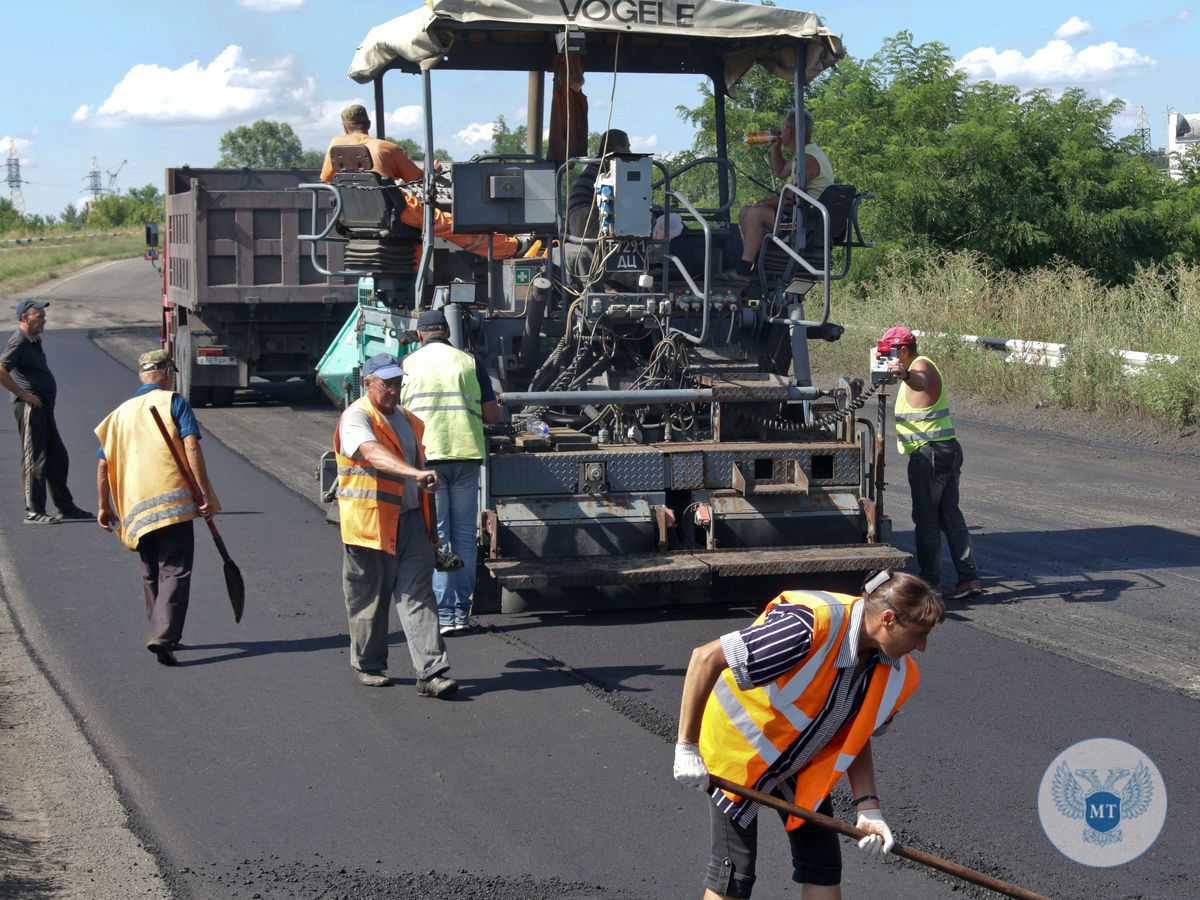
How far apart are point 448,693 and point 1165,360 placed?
10.5 m

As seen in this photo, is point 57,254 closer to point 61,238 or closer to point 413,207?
point 61,238

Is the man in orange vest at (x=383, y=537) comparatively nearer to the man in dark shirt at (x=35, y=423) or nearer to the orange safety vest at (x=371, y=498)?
the orange safety vest at (x=371, y=498)

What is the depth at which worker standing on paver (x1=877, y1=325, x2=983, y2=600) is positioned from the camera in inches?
340

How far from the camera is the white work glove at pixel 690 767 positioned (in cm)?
369

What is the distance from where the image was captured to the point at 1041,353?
1697cm

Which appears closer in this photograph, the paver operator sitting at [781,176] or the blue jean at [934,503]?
the blue jean at [934,503]

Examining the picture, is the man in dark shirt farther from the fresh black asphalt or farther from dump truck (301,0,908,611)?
dump truck (301,0,908,611)

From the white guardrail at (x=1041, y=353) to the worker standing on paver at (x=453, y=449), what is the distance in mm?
9355

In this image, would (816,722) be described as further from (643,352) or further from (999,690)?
(643,352)

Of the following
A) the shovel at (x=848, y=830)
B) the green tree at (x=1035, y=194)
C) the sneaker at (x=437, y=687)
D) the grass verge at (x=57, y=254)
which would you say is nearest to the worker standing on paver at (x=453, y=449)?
the sneaker at (x=437, y=687)

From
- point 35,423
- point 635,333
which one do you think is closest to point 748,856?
point 635,333

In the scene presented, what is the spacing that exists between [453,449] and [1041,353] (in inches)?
425

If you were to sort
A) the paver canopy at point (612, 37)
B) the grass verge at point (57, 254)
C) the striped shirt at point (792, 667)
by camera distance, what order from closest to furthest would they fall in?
1. the striped shirt at point (792, 667)
2. the paver canopy at point (612, 37)
3. the grass verge at point (57, 254)

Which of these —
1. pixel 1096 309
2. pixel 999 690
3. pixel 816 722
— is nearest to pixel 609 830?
pixel 816 722
